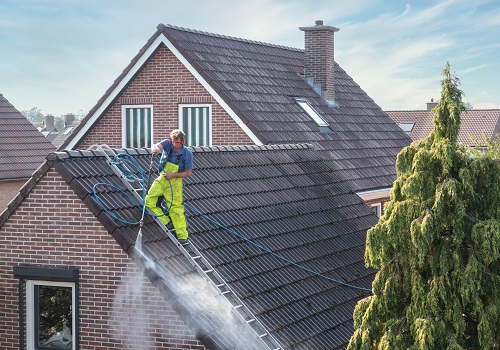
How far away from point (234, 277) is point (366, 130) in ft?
44.2

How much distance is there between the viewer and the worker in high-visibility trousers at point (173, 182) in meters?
11.6

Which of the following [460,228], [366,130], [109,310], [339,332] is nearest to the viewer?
[460,228]

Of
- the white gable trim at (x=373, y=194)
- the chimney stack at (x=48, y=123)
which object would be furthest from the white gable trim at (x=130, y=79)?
the chimney stack at (x=48, y=123)

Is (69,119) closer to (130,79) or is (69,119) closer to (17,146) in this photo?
(17,146)

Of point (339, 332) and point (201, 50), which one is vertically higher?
point (201, 50)

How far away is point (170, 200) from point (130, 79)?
1047 cm

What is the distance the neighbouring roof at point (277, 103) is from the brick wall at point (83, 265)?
8.26 m

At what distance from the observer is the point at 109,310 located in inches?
439

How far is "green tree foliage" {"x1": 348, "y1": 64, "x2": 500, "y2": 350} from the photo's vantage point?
937 centimetres

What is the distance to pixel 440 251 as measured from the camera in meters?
9.55

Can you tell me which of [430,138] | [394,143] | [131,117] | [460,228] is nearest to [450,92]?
[430,138]

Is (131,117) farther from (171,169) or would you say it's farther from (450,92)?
(450,92)

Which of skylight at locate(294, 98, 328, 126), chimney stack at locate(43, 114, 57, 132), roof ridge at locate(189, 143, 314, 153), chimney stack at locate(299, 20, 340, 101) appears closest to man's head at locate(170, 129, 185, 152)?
roof ridge at locate(189, 143, 314, 153)

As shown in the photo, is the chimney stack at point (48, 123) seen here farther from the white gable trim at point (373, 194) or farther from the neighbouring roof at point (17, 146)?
the white gable trim at point (373, 194)
